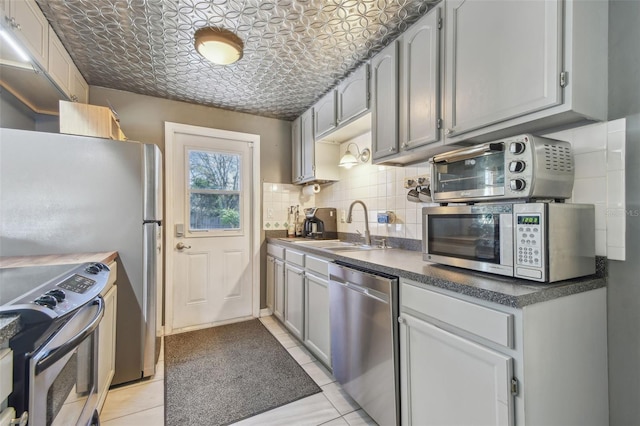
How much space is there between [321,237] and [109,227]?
1.89 m

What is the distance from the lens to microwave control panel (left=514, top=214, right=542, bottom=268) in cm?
105

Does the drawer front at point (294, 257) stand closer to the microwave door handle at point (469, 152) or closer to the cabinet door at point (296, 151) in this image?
the cabinet door at point (296, 151)

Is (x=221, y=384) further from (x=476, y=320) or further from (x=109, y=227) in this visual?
(x=476, y=320)

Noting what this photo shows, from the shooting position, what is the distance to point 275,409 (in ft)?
5.74

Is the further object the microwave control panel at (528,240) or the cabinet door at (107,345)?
the cabinet door at (107,345)

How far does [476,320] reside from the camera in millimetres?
1067

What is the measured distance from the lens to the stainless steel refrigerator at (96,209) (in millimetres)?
1713

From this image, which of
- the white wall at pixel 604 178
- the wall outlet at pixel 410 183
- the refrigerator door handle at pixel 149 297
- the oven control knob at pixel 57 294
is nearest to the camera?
the oven control knob at pixel 57 294

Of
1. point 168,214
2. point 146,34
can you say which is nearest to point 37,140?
point 146,34

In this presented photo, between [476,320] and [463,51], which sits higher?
[463,51]

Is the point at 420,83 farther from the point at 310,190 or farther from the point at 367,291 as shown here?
the point at 310,190

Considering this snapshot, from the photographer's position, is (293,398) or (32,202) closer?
(32,202)

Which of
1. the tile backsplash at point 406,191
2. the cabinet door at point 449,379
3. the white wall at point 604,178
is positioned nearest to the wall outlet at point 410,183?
the tile backsplash at point 406,191

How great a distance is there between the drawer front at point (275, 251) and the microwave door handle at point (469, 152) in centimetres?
187
